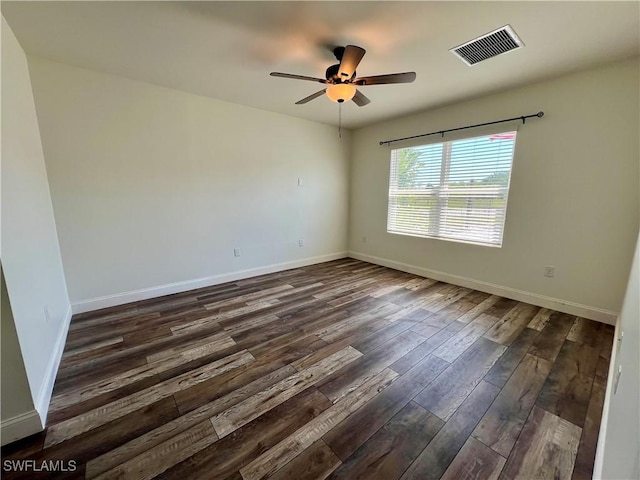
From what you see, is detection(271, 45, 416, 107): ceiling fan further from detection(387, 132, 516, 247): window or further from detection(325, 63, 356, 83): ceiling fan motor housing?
detection(387, 132, 516, 247): window

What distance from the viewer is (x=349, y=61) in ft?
6.31

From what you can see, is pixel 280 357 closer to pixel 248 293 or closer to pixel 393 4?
pixel 248 293

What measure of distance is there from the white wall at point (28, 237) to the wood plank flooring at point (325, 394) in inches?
9.2

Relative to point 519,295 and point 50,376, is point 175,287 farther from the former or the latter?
point 519,295

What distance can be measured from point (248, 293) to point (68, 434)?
199cm

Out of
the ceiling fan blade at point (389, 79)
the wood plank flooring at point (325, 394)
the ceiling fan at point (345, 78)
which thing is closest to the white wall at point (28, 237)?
the wood plank flooring at point (325, 394)

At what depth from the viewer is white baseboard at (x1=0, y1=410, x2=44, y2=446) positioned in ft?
4.17

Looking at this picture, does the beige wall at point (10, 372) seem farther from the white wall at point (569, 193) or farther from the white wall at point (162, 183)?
the white wall at point (569, 193)

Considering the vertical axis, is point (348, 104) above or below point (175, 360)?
above

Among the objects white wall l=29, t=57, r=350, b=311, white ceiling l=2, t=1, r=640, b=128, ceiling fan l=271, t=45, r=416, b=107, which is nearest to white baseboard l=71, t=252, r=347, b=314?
white wall l=29, t=57, r=350, b=311

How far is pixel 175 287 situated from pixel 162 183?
1.29 m

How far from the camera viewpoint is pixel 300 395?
5.28ft

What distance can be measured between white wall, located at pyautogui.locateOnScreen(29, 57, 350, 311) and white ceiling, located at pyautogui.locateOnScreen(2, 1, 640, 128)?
33 cm

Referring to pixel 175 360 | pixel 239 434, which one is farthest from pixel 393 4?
pixel 175 360
